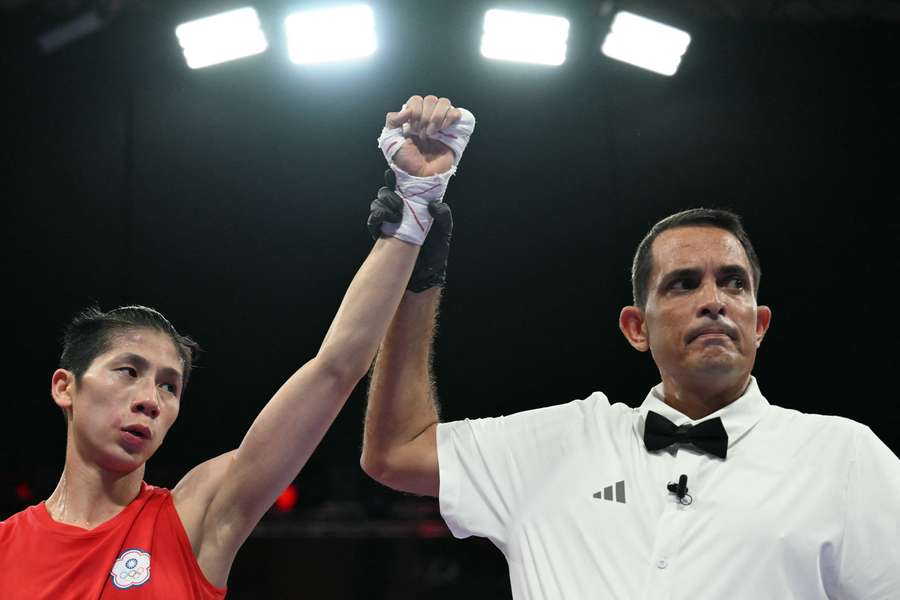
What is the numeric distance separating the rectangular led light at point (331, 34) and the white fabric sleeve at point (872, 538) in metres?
3.49

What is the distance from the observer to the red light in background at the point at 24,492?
23.4 ft

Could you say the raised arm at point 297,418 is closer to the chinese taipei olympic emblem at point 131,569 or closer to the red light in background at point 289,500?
the chinese taipei olympic emblem at point 131,569

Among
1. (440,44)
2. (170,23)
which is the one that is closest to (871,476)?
(440,44)


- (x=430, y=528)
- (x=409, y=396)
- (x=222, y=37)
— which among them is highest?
(x=222, y=37)

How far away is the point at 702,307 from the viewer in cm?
233

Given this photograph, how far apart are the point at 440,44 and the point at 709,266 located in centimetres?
Answer: 309

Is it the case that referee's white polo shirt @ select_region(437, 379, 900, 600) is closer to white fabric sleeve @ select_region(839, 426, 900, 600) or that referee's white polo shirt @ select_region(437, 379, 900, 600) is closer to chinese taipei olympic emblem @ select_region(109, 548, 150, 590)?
white fabric sleeve @ select_region(839, 426, 900, 600)

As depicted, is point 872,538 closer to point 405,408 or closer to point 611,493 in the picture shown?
point 611,493

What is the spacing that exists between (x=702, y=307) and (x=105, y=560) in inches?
59.1

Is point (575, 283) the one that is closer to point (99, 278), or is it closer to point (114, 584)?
point (99, 278)

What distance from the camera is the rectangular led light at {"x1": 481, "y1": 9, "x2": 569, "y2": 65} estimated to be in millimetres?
4898

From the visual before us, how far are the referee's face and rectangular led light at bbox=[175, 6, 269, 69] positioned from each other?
10.0ft

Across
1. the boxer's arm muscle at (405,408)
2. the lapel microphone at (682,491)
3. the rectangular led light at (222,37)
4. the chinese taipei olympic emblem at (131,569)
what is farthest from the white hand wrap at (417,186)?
the rectangular led light at (222,37)

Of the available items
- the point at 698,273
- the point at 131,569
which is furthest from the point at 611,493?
the point at 131,569
